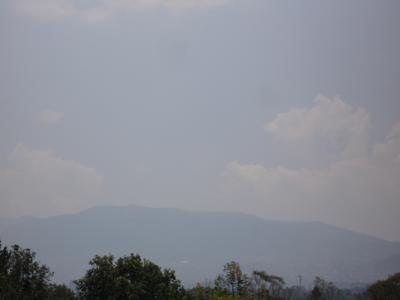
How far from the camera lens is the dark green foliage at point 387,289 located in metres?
109

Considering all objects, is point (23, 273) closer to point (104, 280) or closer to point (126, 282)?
point (104, 280)

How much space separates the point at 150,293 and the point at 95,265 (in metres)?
6.15

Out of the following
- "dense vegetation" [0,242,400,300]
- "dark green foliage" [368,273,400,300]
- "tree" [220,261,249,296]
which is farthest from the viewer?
"dark green foliage" [368,273,400,300]

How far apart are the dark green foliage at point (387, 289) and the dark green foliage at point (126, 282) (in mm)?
74543

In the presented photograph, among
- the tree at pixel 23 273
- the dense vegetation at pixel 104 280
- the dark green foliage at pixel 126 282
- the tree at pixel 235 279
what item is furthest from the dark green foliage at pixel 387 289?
the tree at pixel 23 273

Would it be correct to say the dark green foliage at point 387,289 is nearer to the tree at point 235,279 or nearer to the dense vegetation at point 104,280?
the tree at point 235,279

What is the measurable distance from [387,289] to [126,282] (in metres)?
83.6

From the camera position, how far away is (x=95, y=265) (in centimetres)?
4831

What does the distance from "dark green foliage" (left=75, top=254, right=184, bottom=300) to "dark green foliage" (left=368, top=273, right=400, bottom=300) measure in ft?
245

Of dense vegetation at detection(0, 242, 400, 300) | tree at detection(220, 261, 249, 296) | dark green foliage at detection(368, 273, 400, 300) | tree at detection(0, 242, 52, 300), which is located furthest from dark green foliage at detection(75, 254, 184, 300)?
dark green foliage at detection(368, 273, 400, 300)

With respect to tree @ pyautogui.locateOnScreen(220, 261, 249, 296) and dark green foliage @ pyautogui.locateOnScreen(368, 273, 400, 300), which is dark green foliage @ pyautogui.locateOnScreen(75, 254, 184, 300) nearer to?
tree @ pyautogui.locateOnScreen(220, 261, 249, 296)

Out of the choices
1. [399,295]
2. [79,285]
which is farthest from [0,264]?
[399,295]

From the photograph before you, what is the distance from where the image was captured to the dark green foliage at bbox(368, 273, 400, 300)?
357 ft

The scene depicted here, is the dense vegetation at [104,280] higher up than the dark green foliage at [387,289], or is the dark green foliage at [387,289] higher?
the dense vegetation at [104,280]
